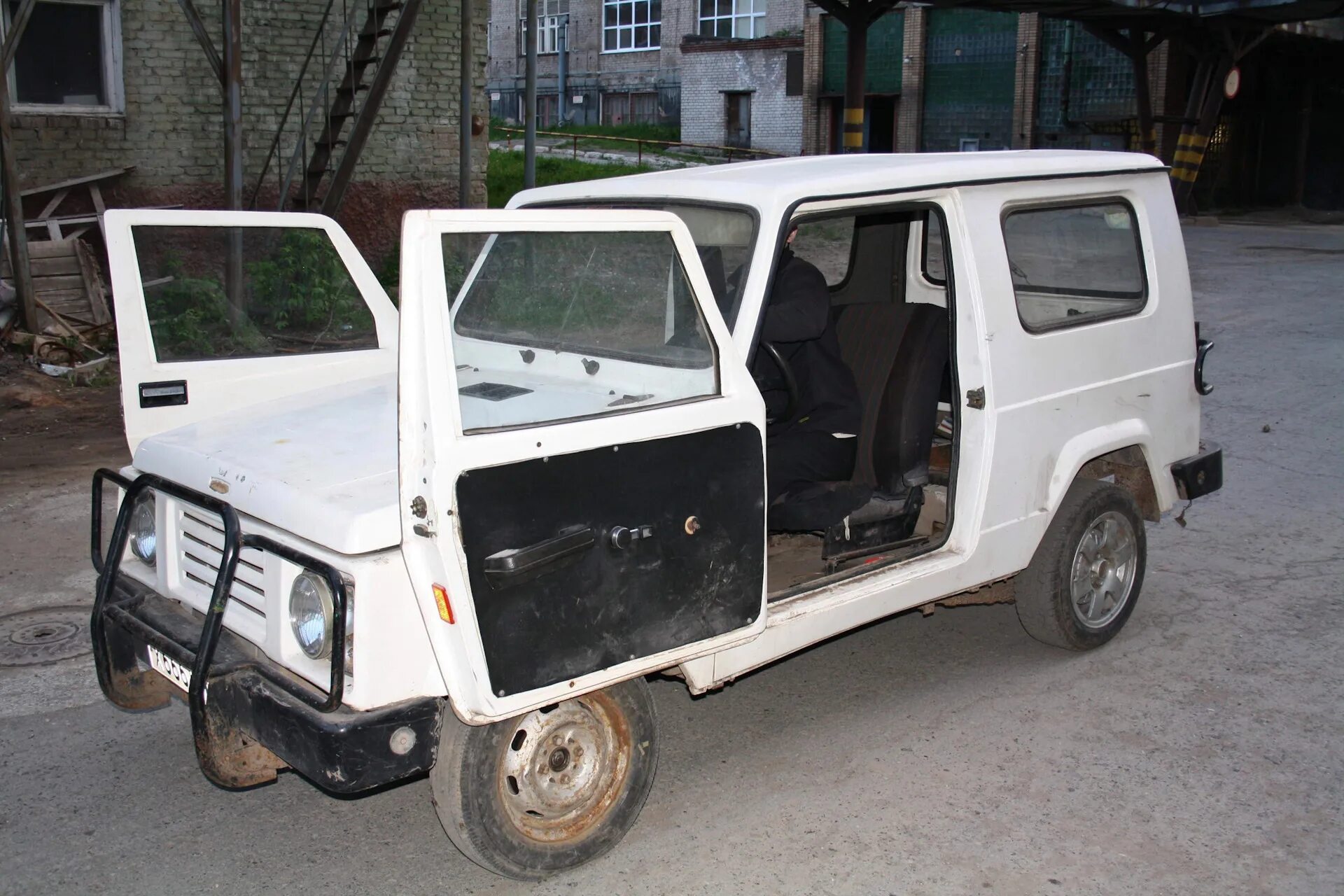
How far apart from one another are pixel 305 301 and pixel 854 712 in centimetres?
252

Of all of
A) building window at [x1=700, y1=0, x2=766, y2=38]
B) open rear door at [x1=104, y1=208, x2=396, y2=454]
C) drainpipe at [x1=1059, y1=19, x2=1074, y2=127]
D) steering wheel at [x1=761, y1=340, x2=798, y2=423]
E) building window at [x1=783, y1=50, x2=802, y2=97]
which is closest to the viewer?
steering wheel at [x1=761, y1=340, x2=798, y2=423]

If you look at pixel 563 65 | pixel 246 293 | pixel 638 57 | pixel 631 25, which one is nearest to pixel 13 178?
pixel 246 293

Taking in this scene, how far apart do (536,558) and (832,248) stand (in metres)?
2.89

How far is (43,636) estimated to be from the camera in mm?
5141

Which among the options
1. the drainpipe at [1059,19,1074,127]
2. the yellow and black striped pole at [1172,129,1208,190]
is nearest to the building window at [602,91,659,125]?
the drainpipe at [1059,19,1074,127]

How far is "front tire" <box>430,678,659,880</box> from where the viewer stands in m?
3.25

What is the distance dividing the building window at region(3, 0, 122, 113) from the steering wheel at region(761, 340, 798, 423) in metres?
10.00

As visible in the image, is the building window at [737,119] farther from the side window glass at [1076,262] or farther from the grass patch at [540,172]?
the side window glass at [1076,262]

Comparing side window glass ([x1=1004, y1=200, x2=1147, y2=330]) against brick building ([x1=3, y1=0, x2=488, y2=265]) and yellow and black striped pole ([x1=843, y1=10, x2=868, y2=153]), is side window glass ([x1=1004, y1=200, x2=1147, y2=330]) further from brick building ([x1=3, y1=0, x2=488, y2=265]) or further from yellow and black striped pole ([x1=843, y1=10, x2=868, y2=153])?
yellow and black striped pole ([x1=843, y1=10, x2=868, y2=153])

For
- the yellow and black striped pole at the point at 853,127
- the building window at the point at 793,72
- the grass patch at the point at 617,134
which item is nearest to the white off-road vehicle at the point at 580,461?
the yellow and black striped pole at the point at 853,127

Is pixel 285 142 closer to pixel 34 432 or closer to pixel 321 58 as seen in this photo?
pixel 321 58

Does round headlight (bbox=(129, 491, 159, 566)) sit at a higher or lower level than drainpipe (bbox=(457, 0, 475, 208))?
lower

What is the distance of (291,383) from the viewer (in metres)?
4.61

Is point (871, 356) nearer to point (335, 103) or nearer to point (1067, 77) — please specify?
point (335, 103)
